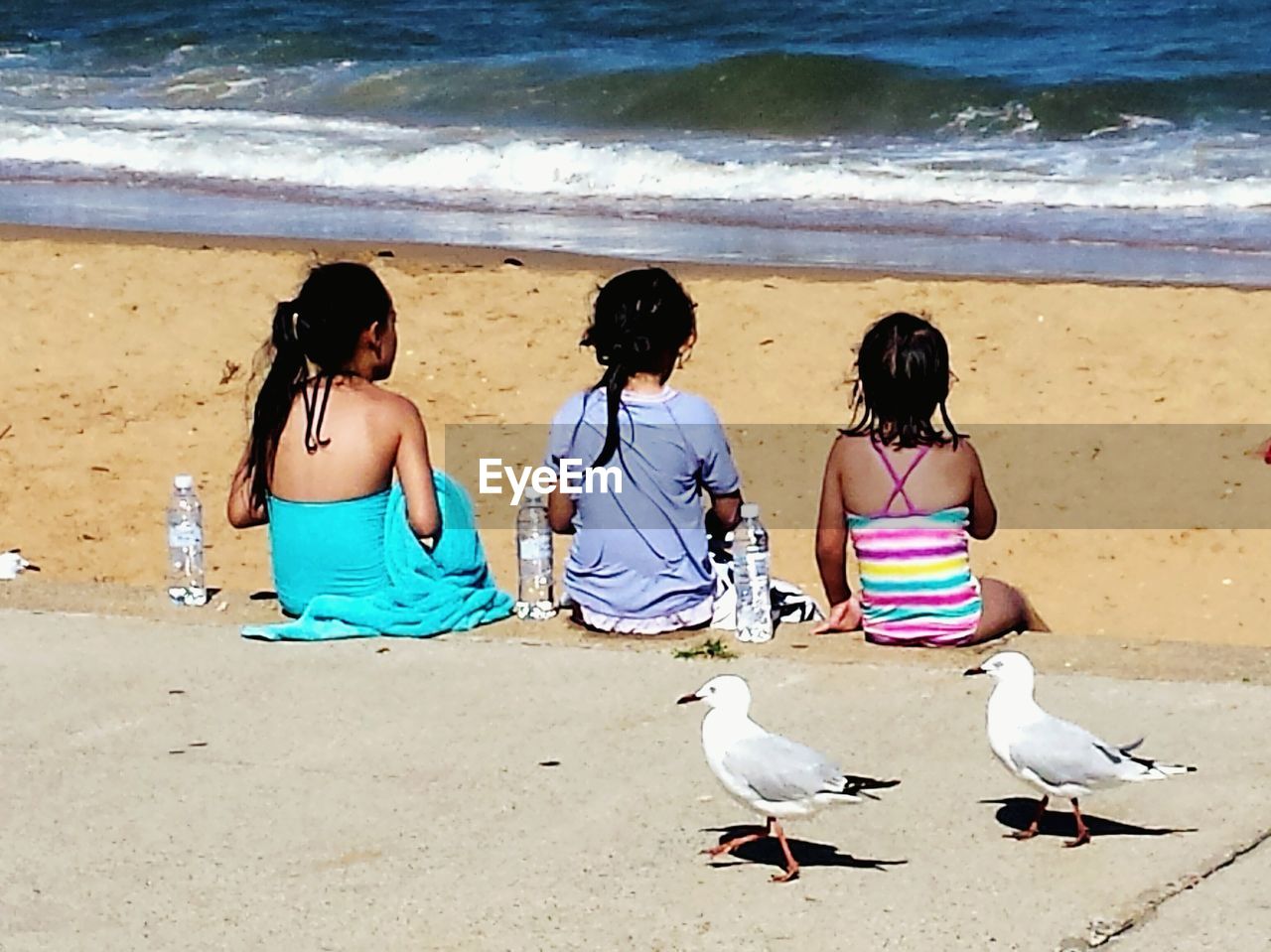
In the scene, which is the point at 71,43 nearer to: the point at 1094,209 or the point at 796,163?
the point at 796,163

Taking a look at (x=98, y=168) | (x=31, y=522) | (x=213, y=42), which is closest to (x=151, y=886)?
(x=31, y=522)

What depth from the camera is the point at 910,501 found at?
6.25 m

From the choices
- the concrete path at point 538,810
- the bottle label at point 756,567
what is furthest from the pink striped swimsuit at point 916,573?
the bottle label at point 756,567

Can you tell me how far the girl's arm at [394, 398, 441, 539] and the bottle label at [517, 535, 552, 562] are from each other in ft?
1.37

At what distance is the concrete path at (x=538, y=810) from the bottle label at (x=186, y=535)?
0.45 m

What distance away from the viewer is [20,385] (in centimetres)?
1038

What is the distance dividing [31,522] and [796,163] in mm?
9726

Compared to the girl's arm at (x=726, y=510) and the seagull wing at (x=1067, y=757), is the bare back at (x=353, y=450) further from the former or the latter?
the seagull wing at (x=1067, y=757)

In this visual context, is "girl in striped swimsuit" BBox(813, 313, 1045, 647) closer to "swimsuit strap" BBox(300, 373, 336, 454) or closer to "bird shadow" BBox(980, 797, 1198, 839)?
"bird shadow" BBox(980, 797, 1198, 839)

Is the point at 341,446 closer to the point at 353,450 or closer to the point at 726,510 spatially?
the point at 353,450

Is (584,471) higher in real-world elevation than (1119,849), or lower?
higher

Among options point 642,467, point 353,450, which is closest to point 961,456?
point 642,467

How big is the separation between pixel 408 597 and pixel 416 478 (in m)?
0.33

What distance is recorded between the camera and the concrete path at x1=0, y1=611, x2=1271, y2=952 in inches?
175
